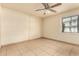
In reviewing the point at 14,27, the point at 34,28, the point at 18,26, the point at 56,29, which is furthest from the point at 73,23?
the point at 14,27

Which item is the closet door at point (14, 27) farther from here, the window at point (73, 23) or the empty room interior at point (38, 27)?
the window at point (73, 23)

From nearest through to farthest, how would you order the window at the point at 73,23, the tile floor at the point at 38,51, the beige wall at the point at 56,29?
the tile floor at the point at 38,51 < the window at the point at 73,23 < the beige wall at the point at 56,29

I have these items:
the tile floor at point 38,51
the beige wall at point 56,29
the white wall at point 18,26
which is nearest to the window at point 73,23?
the beige wall at point 56,29

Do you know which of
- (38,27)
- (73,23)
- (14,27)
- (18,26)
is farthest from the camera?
(38,27)

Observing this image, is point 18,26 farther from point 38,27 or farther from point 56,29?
point 56,29

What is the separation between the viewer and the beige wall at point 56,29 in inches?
144

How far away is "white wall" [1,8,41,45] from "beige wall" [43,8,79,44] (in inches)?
26.5

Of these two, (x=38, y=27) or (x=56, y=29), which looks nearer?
(x=56, y=29)

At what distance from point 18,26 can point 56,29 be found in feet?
7.48

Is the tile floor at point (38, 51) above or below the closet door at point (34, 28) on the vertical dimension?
below

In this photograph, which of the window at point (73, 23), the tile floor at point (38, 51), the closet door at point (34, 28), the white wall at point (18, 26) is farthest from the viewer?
the closet door at point (34, 28)

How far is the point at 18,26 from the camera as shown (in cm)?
394

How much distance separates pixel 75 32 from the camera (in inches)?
136

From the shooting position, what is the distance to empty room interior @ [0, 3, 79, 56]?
119 inches
